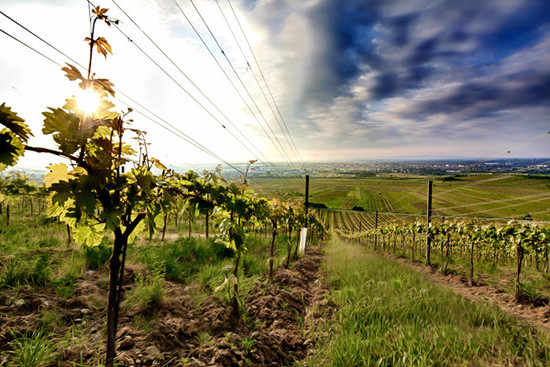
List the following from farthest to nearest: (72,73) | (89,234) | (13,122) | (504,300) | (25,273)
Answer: (504,300)
(25,273)
(89,234)
(72,73)
(13,122)

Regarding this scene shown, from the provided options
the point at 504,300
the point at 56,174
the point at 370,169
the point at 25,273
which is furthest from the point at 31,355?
the point at 370,169

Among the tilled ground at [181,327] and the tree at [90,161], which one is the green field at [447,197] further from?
the tree at [90,161]

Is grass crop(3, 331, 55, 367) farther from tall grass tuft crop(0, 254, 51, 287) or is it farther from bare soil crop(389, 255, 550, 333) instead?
bare soil crop(389, 255, 550, 333)

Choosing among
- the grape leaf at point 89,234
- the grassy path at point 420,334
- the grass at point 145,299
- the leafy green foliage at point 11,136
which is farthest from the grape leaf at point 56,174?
the grassy path at point 420,334

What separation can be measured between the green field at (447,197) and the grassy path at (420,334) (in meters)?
31.9

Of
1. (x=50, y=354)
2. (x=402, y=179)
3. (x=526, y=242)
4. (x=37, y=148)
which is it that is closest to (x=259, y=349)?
(x=50, y=354)

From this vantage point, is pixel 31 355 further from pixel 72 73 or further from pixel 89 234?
pixel 72 73

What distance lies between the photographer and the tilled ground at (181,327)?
2.45 metres

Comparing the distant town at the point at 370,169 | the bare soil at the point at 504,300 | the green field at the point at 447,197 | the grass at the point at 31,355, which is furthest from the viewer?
the green field at the point at 447,197

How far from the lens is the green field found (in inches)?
1790

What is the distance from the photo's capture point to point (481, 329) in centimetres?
319

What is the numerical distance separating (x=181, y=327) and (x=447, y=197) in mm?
72871

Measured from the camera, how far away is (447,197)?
57812 mm

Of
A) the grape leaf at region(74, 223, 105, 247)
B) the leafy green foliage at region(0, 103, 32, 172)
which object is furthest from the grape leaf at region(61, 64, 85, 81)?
the grape leaf at region(74, 223, 105, 247)
